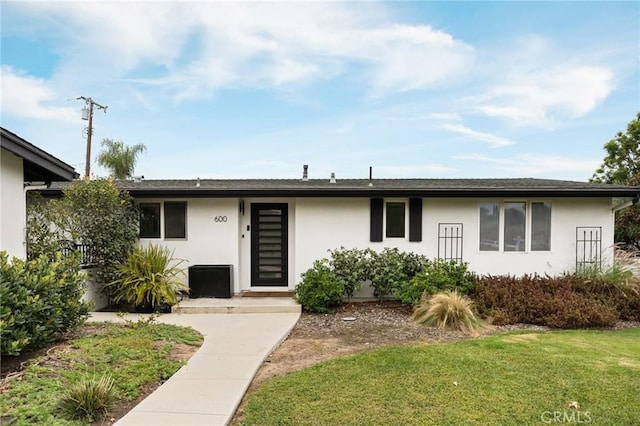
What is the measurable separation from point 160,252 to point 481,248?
714 centimetres

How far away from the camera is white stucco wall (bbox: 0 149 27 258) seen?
16.6 ft

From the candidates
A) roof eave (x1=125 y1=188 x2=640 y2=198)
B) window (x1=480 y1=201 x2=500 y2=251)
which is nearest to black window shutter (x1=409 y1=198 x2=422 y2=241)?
roof eave (x1=125 y1=188 x2=640 y2=198)

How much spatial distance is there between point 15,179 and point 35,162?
14.1 inches

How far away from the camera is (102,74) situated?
12.1m

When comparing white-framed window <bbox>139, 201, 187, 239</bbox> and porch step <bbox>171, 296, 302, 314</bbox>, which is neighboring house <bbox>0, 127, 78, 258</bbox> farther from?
white-framed window <bbox>139, 201, 187, 239</bbox>

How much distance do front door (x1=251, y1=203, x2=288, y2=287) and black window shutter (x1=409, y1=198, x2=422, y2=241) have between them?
2956 mm

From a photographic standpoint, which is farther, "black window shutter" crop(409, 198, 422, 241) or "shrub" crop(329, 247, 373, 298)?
"black window shutter" crop(409, 198, 422, 241)

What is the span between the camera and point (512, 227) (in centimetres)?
866

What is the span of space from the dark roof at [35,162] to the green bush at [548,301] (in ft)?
24.8

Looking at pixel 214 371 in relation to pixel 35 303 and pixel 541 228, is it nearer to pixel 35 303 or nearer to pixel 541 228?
pixel 35 303

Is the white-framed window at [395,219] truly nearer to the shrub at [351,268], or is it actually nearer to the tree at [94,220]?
the shrub at [351,268]

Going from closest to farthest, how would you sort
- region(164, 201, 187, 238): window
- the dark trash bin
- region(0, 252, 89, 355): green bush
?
region(0, 252, 89, 355): green bush
the dark trash bin
region(164, 201, 187, 238): window

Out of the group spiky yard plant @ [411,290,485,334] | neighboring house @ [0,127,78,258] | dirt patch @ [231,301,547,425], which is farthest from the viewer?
spiky yard plant @ [411,290,485,334]

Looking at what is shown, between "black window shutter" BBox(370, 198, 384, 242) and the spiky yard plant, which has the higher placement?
"black window shutter" BBox(370, 198, 384, 242)
